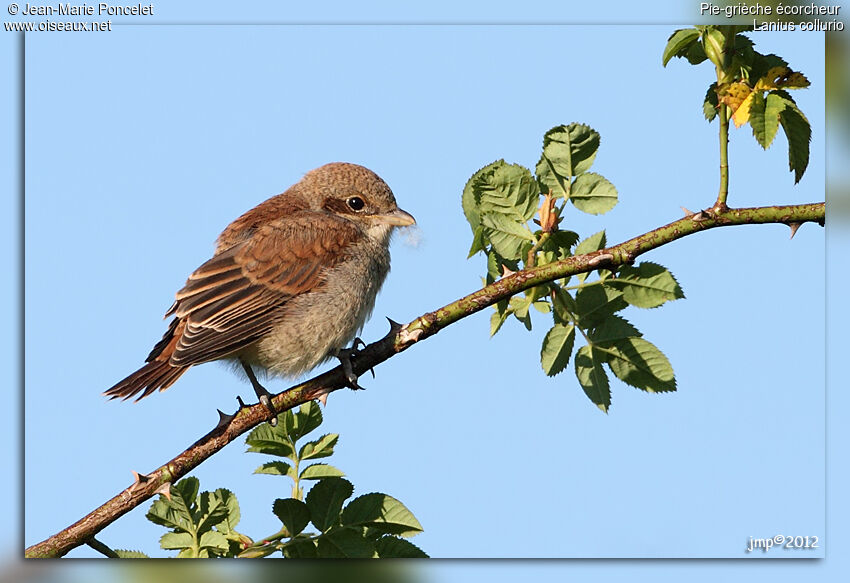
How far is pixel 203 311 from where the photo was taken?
204 inches

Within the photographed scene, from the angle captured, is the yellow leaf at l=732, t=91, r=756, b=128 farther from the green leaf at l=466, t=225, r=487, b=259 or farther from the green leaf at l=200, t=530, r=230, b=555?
the green leaf at l=200, t=530, r=230, b=555

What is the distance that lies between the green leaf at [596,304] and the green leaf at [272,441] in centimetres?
130

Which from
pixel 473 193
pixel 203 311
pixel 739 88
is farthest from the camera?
pixel 203 311

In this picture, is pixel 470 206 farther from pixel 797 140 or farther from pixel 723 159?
A: pixel 797 140

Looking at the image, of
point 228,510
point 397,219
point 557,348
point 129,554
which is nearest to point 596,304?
point 557,348

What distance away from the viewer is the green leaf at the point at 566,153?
3.52 meters

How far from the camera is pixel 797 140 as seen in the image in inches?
131

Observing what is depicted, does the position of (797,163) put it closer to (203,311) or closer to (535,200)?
(535,200)

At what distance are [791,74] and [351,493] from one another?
2364 millimetres

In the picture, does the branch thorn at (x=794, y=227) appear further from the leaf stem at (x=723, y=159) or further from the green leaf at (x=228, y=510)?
the green leaf at (x=228, y=510)

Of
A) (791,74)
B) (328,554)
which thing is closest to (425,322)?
(328,554)

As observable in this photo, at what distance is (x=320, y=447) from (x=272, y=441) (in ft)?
0.68

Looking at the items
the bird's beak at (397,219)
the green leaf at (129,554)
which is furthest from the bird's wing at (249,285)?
the green leaf at (129,554)

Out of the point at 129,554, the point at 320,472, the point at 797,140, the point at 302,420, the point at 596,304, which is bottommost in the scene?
the point at 129,554
